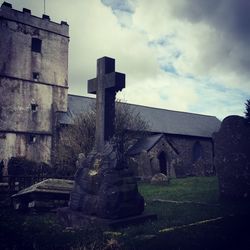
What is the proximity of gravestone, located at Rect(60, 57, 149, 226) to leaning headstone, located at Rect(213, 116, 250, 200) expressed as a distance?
4.39 m

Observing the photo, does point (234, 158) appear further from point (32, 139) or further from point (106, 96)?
point (32, 139)

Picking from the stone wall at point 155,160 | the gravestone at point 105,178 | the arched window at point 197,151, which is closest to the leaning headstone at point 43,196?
the gravestone at point 105,178

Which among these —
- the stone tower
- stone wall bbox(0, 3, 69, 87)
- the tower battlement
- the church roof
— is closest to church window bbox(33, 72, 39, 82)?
the stone tower

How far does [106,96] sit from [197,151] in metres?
28.7

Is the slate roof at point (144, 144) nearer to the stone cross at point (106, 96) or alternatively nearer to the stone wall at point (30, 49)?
the stone wall at point (30, 49)

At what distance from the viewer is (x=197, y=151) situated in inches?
1405

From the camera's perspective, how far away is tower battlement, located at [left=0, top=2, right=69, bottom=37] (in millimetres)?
26594

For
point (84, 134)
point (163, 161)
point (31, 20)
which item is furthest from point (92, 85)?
point (31, 20)

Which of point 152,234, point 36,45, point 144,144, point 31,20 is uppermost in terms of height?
point 31,20

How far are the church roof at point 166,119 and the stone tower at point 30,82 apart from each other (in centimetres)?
190

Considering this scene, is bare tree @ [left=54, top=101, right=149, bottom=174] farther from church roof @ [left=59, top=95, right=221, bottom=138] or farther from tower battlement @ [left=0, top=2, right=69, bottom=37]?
tower battlement @ [left=0, top=2, right=69, bottom=37]

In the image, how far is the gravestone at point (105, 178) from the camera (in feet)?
23.7

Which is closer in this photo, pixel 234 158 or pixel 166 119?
pixel 234 158

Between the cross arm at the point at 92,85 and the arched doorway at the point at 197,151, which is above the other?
the cross arm at the point at 92,85
